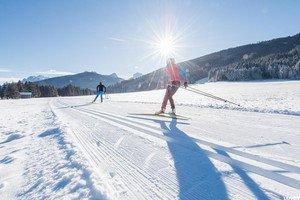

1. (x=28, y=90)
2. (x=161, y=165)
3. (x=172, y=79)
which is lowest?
(x=28, y=90)

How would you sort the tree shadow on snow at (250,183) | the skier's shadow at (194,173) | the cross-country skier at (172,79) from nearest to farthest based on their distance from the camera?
the tree shadow on snow at (250,183) < the skier's shadow at (194,173) < the cross-country skier at (172,79)

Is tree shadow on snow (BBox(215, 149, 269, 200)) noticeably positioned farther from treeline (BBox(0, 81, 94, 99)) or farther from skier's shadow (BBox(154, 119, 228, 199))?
treeline (BBox(0, 81, 94, 99))

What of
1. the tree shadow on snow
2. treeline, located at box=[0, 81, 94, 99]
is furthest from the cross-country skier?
treeline, located at box=[0, 81, 94, 99]

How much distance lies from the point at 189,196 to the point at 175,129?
4572mm

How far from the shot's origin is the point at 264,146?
5.62 m

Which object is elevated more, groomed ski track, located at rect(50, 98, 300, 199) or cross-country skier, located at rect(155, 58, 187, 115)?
cross-country skier, located at rect(155, 58, 187, 115)

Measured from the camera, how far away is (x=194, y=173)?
4.30 m

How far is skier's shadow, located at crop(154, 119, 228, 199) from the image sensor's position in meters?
3.59

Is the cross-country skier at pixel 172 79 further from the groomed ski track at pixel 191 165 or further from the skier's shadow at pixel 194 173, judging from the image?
the skier's shadow at pixel 194 173

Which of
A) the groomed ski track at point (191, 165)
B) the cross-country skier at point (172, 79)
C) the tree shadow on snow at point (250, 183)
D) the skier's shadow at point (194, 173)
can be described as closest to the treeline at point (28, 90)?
the cross-country skier at point (172, 79)

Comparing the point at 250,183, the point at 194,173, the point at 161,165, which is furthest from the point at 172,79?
the point at 250,183

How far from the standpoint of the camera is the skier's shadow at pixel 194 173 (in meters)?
3.59

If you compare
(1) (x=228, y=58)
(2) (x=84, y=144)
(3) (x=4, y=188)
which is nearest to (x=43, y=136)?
(2) (x=84, y=144)

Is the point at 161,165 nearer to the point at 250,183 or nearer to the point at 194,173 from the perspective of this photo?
the point at 194,173
